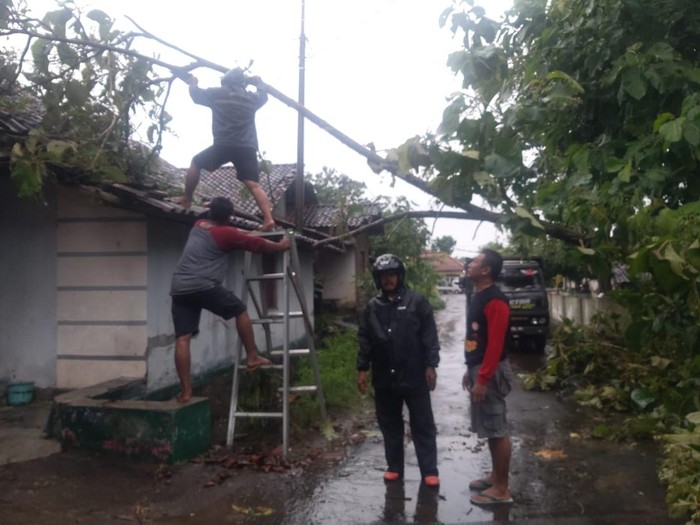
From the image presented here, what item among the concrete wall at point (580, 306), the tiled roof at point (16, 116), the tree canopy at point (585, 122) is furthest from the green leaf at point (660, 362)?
the concrete wall at point (580, 306)

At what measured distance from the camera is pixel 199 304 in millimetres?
7133

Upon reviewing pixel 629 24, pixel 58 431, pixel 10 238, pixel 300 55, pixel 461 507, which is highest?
pixel 300 55

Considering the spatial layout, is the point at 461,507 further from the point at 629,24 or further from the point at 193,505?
the point at 629,24

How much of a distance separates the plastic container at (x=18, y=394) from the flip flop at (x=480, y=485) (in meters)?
4.79

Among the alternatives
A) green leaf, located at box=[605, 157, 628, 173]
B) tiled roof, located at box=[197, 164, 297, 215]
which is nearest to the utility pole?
tiled roof, located at box=[197, 164, 297, 215]

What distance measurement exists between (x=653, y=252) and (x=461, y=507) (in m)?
2.68

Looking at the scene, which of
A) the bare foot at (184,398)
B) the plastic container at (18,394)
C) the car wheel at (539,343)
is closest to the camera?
the bare foot at (184,398)

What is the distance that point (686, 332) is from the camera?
5.13 meters

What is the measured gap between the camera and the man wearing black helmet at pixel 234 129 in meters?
6.64

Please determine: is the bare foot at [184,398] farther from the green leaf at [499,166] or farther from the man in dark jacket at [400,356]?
the green leaf at [499,166]

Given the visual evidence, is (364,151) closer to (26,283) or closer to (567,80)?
(567,80)

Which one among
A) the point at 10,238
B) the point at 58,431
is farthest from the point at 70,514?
the point at 10,238

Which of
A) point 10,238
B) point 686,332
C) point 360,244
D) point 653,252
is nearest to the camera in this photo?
point 653,252

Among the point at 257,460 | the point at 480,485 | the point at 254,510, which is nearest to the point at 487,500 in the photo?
the point at 480,485
